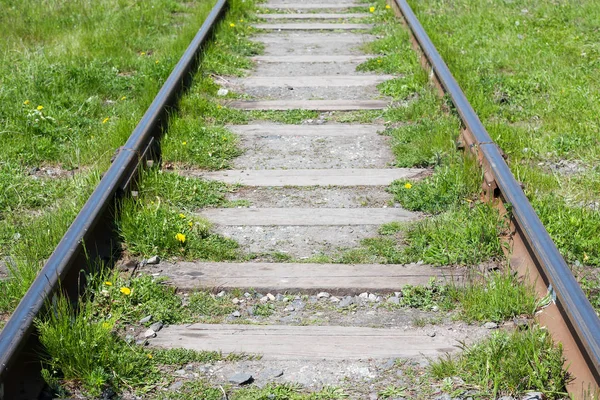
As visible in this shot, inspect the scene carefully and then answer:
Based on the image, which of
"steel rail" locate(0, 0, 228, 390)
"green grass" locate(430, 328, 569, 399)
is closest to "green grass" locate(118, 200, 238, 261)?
"steel rail" locate(0, 0, 228, 390)

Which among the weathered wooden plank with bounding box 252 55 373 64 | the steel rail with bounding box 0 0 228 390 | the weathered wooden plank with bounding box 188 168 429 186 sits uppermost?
the steel rail with bounding box 0 0 228 390

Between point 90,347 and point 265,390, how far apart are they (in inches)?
28.4

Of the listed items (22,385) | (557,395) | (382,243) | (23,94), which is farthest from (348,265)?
(23,94)

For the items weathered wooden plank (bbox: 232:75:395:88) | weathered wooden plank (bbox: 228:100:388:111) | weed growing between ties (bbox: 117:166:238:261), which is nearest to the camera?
weed growing between ties (bbox: 117:166:238:261)

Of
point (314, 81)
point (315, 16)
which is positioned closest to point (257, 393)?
point (314, 81)

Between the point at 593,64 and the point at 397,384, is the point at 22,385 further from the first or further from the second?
the point at 593,64

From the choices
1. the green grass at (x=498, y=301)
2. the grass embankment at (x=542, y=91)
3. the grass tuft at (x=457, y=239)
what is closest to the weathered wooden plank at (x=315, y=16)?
the grass embankment at (x=542, y=91)

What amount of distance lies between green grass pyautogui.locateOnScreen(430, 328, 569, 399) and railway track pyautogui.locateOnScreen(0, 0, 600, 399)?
78mm

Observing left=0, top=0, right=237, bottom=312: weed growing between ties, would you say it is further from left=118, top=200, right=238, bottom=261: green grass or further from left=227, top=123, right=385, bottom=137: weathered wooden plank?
left=227, top=123, right=385, bottom=137: weathered wooden plank

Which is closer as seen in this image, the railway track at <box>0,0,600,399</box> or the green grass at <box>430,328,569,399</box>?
the green grass at <box>430,328,569,399</box>

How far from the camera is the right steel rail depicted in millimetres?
3154

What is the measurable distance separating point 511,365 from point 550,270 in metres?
0.52

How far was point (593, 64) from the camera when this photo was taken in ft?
25.0

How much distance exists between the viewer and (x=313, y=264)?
4355mm
